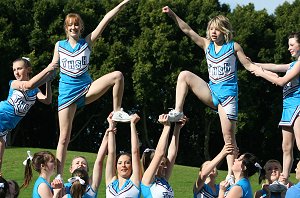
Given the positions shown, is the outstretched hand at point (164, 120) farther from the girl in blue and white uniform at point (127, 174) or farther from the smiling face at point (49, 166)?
the smiling face at point (49, 166)

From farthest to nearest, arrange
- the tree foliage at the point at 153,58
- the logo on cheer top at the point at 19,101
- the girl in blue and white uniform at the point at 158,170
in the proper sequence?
the tree foliage at the point at 153,58, the logo on cheer top at the point at 19,101, the girl in blue and white uniform at the point at 158,170

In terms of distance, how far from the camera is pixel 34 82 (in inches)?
417

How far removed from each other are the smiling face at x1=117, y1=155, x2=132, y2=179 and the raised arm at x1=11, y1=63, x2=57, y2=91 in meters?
1.99

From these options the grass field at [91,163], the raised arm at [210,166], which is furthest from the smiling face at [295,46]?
the grass field at [91,163]

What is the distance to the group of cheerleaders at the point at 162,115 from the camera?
30.5 feet

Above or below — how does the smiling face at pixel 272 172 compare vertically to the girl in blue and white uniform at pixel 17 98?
below

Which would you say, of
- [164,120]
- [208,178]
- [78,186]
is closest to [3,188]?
[78,186]

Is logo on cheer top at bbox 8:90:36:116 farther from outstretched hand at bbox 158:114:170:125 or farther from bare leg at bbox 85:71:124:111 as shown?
outstretched hand at bbox 158:114:170:125

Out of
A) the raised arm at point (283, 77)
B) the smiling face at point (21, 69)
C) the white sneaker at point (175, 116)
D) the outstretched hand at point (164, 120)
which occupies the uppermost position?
the smiling face at point (21, 69)

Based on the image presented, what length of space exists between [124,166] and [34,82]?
7.05ft

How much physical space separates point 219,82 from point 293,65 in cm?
116

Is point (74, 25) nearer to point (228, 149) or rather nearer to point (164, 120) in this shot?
point (164, 120)

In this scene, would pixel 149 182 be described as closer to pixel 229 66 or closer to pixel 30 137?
pixel 229 66

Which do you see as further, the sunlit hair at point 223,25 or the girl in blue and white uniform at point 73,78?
the girl in blue and white uniform at point 73,78
